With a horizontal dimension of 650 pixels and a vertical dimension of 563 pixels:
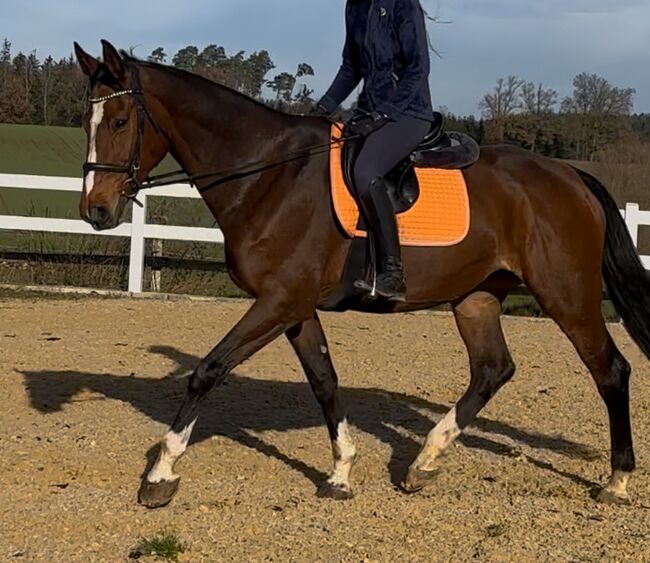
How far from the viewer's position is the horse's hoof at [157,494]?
213 inches

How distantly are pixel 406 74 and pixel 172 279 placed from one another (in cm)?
949

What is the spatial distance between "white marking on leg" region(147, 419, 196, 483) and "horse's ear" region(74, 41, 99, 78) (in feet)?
6.59

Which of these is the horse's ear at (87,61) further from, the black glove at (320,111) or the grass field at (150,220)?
the grass field at (150,220)

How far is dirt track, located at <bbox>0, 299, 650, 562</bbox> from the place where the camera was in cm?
498

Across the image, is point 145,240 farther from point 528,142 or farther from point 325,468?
point 528,142

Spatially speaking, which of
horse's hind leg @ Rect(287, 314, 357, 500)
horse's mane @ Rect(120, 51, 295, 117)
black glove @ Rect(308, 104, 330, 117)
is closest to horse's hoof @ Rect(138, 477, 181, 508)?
horse's hind leg @ Rect(287, 314, 357, 500)

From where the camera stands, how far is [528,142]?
31953 millimetres

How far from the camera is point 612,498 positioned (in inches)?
228

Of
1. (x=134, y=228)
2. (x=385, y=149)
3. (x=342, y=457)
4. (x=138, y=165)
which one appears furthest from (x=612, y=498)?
(x=134, y=228)

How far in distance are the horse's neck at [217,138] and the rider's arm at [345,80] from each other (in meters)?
0.63

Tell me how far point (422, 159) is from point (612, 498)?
228cm

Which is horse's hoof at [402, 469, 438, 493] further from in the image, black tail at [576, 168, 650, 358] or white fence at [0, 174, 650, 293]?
white fence at [0, 174, 650, 293]

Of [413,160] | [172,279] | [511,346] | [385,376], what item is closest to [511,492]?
[413,160]

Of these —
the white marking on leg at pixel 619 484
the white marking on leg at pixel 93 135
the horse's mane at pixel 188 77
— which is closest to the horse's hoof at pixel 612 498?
the white marking on leg at pixel 619 484
